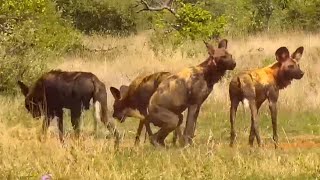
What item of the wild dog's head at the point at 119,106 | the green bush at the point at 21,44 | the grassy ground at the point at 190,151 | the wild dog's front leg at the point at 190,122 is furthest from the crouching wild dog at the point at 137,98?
the green bush at the point at 21,44

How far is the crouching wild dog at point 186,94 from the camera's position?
1075 centimetres

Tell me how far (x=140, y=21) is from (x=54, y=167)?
3210cm

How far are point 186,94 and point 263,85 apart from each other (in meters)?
1.36

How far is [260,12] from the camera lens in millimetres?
36938

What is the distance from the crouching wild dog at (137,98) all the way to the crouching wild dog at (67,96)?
239 millimetres

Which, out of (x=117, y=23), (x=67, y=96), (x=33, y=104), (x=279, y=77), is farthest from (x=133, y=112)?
(x=117, y=23)

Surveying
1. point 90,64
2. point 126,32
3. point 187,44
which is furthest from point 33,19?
point 126,32

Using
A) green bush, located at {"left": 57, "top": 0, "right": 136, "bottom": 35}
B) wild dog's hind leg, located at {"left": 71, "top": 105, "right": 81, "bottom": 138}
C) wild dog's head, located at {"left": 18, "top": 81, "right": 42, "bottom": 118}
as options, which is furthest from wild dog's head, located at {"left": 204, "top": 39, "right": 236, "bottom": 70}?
green bush, located at {"left": 57, "top": 0, "right": 136, "bottom": 35}

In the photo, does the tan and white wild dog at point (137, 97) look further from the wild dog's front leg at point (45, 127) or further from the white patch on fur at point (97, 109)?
the wild dog's front leg at point (45, 127)

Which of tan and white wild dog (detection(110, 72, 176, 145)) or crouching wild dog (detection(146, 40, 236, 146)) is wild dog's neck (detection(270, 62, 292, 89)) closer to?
crouching wild dog (detection(146, 40, 236, 146))

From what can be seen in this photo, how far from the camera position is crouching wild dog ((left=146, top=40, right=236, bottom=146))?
1075 cm

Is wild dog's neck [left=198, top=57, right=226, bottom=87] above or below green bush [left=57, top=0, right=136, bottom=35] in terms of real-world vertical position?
above

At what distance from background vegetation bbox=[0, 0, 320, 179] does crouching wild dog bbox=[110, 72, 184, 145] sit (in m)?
0.54

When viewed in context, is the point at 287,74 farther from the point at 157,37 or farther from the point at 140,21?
the point at 140,21
